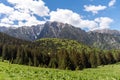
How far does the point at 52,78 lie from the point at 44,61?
494 feet

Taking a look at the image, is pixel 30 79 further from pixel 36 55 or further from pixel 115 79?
pixel 36 55

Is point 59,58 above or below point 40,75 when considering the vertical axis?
above

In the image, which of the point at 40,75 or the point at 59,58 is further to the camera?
the point at 59,58

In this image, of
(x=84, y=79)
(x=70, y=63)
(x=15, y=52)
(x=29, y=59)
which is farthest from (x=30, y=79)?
(x=15, y=52)

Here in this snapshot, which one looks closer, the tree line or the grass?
the grass

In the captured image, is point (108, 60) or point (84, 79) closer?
point (84, 79)

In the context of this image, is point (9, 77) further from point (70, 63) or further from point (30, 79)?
point (70, 63)

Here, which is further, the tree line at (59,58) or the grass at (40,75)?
the tree line at (59,58)

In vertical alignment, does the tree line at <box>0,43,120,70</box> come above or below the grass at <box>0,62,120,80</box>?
above

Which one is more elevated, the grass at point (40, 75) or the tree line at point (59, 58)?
the tree line at point (59, 58)

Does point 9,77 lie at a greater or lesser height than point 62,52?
lesser

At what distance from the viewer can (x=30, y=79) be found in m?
20.4

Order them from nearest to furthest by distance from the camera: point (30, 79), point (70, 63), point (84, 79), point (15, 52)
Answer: point (30, 79), point (84, 79), point (70, 63), point (15, 52)

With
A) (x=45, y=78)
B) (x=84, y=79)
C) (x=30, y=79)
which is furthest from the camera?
(x=84, y=79)
